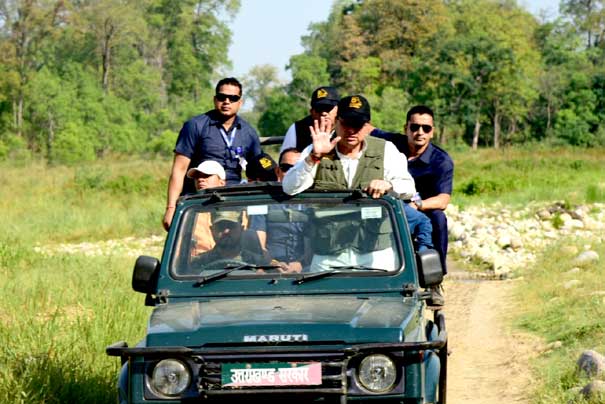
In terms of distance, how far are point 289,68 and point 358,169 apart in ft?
201

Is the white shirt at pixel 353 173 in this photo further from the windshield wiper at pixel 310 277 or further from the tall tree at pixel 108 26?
the tall tree at pixel 108 26

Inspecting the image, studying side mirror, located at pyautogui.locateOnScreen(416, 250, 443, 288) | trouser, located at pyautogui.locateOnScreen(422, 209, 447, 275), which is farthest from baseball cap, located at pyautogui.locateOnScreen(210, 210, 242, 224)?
trouser, located at pyautogui.locateOnScreen(422, 209, 447, 275)

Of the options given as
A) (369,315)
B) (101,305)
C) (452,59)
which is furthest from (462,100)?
(369,315)

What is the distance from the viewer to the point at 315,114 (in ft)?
25.3

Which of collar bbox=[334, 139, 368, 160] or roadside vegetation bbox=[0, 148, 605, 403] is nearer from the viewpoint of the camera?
collar bbox=[334, 139, 368, 160]

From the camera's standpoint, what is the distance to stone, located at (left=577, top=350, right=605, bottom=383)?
7.59 m

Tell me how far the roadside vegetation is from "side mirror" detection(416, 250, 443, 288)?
2116 millimetres

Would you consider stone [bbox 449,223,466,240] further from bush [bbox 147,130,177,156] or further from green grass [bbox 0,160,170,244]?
bush [bbox 147,130,177,156]

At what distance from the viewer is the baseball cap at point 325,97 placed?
767cm

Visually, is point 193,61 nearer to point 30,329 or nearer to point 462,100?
point 462,100

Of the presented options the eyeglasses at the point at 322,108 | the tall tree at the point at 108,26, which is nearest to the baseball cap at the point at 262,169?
the eyeglasses at the point at 322,108

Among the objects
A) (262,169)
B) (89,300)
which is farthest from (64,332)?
(89,300)

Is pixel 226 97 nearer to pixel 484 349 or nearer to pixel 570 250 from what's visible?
pixel 484 349

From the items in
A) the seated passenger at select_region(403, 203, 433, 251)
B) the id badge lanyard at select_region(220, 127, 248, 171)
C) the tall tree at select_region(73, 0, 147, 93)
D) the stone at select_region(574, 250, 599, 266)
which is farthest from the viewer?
the tall tree at select_region(73, 0, 147, 93)
